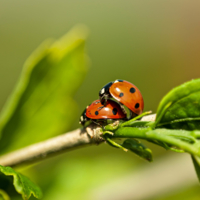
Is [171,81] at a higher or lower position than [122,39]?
lower

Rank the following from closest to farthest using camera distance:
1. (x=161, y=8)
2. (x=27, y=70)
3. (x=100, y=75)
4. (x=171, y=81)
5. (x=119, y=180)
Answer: (x=27, y=70) < (x=119, y=180) < (x=171, y=81) < (x=100, y=75) < (x=161, y=8)

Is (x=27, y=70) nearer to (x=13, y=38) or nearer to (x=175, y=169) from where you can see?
(x=175, y=169)

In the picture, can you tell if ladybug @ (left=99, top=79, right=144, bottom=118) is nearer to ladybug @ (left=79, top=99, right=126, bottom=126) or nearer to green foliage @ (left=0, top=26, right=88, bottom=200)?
ladybug @ (left=79, top=99, right=126, bottom=126)

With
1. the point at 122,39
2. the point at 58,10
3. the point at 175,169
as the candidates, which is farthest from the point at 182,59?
the point at 58,10

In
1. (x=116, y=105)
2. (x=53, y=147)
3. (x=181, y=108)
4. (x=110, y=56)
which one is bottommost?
(x=110, y=56)

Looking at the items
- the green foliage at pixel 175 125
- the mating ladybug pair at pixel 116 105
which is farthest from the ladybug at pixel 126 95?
the green foliage at pixel 175 125

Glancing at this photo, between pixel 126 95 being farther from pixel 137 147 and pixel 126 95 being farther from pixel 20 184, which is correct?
pixel 20 184

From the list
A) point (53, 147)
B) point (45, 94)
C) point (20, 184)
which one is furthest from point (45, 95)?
point (20, 184)

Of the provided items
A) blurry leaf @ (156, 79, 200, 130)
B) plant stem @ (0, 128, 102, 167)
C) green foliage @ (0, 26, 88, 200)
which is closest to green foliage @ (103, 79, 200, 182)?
blurry leaf @ (156, 79, 200, 130)
